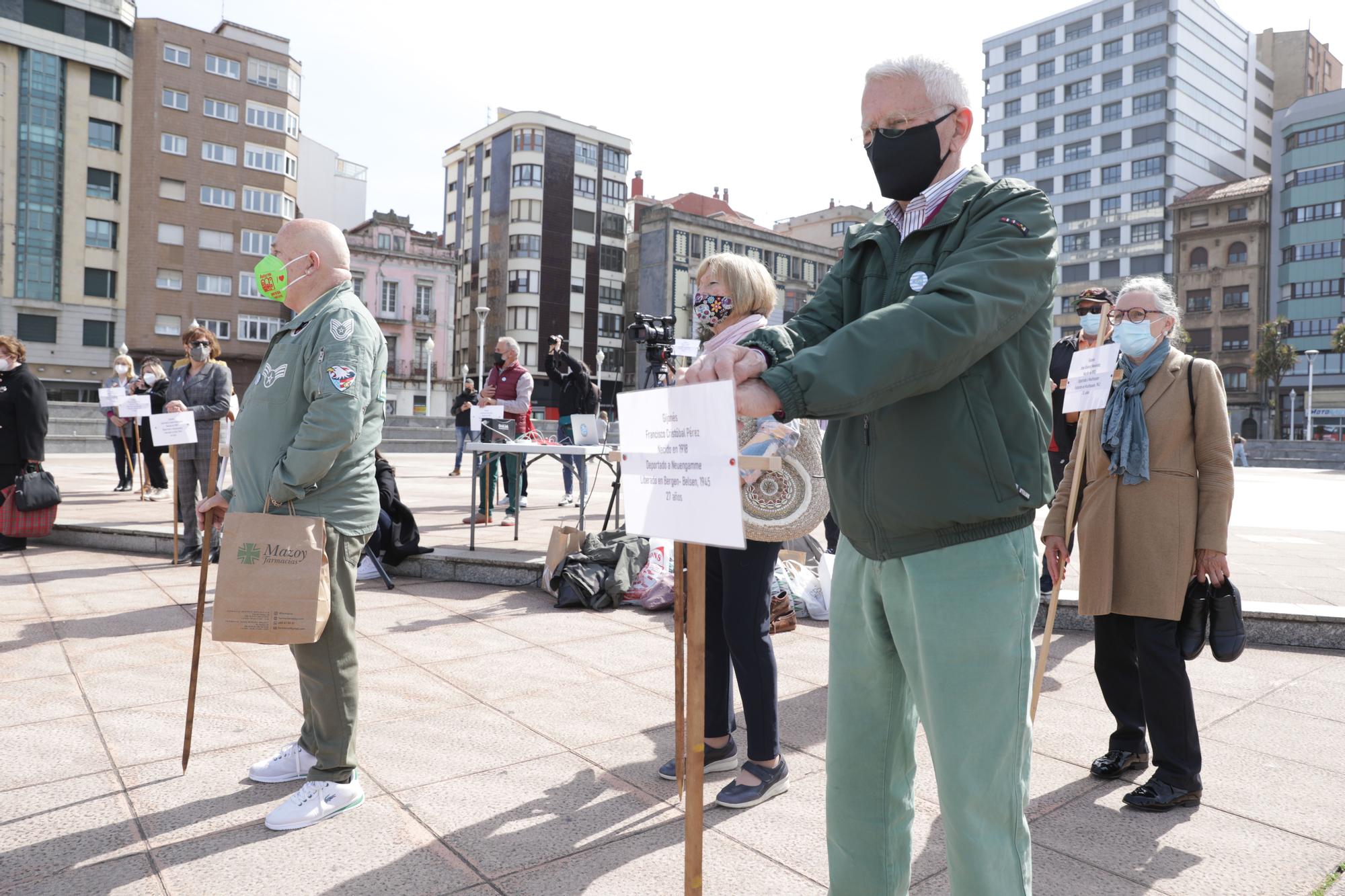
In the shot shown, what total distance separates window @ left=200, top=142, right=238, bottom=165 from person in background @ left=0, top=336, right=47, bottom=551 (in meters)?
46.6

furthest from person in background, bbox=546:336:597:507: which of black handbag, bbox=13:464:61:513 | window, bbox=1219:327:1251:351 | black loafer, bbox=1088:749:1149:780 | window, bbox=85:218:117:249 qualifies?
window, bbox=1219:327:1251:351

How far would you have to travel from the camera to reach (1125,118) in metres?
69.7

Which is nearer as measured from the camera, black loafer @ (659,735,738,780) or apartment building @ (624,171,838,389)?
black loafer @ (659,735,738,780)

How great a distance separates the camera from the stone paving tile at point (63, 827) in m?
2.56

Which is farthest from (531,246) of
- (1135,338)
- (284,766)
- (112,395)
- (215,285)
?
(284,766)

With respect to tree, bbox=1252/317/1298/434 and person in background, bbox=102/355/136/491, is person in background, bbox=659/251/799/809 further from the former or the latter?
tree, bbox=1252/317/1298/434

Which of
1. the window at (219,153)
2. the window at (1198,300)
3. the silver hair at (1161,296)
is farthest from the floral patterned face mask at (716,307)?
the window at (1198,300)

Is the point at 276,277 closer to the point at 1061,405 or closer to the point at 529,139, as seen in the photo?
the point at 1061,405

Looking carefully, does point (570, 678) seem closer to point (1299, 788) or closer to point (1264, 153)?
point (1299, 788)

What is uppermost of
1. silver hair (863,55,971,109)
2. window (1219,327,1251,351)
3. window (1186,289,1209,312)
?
window (1186,289,1209,312)

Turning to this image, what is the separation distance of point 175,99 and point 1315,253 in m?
73.6

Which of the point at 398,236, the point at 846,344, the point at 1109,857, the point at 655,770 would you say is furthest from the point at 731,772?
the point at 398,236

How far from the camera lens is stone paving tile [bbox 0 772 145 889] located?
2557mm

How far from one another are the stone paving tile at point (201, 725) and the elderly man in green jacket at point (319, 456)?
48cm
